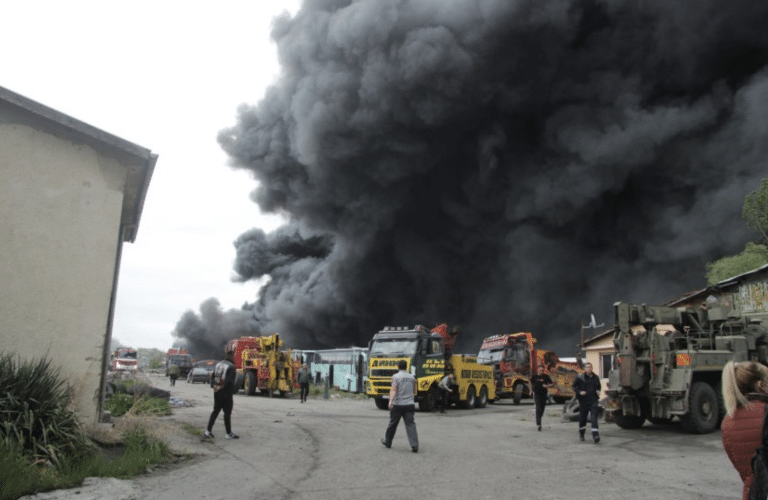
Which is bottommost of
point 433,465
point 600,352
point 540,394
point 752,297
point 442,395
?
point 433,465

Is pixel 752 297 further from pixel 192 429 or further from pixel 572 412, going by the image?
pixel 192 429

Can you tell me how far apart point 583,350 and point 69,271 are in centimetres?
2078

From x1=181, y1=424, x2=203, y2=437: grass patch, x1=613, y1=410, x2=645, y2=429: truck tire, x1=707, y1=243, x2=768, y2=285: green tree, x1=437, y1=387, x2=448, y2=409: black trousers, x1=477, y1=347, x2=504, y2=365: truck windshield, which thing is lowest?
x1=181, y1=424, x2=203, y2=437: grass patch

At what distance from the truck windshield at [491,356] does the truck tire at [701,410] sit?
9.88 m

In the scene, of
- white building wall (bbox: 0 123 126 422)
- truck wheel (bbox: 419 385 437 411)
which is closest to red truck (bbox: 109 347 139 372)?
truck wheel (bbox: 419 385 437 411)

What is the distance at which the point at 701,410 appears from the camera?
10.2 m

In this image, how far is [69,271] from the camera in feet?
22.6

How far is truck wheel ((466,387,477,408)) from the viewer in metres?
16.8

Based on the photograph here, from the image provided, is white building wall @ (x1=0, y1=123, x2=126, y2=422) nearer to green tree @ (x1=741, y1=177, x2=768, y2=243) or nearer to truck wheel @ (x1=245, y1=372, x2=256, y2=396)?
truck wheel @ (x1=245, y1=372, x2=256, y2=396)

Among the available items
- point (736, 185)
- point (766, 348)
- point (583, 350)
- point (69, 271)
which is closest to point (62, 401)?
point (69, 271)

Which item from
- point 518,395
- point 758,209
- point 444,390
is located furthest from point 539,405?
point 758,209

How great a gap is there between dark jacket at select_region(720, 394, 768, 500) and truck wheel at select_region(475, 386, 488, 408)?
1494 cm

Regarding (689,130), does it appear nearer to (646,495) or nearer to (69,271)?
(646,495)

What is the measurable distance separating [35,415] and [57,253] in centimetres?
202
